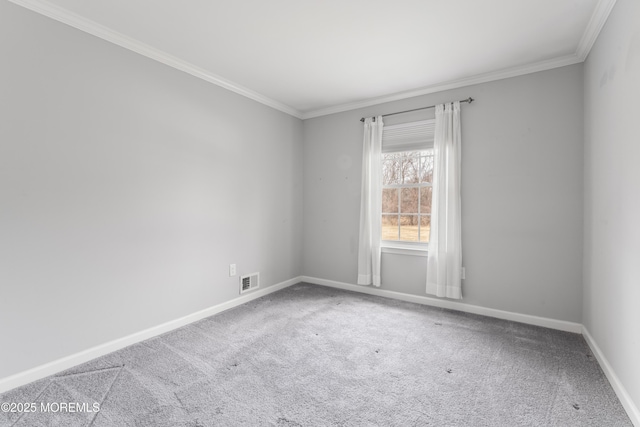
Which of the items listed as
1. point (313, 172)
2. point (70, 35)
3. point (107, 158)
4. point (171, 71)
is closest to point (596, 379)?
point (313, 172)

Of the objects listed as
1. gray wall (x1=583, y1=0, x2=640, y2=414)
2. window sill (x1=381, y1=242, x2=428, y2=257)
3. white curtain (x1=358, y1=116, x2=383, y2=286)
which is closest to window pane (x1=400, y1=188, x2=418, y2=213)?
white curtain (x1=358, y1=116, x2=383, y2=286)

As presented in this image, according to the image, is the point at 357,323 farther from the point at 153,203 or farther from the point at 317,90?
the point at 317,90

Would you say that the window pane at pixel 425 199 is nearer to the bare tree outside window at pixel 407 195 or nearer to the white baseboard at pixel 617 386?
the bare tree outside window at pixel 407 195

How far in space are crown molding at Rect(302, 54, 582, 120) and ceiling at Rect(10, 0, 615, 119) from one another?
0.04 feet

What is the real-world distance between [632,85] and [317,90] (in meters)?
2.70

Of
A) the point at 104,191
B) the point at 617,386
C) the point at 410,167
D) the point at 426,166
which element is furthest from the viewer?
the point at 410,167

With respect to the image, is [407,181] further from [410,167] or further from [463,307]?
[463,307]

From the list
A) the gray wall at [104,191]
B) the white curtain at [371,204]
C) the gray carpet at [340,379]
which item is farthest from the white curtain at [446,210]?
the gray wall at [104,191]

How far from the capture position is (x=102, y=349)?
230cm

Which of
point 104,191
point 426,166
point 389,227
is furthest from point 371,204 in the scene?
point 104,191

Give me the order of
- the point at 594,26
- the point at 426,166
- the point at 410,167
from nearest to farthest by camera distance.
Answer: the point at 594,26 < the point at 426,166 < the point at 410,167

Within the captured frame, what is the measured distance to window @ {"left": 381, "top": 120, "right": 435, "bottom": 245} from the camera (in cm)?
357

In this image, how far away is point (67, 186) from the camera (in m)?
2.13

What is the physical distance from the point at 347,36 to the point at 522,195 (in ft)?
7.32
